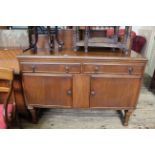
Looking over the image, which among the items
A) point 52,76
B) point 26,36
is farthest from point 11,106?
point 26,36

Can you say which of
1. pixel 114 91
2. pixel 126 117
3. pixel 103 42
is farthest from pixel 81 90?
pixel 126 117

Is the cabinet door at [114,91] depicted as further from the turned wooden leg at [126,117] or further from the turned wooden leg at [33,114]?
the turned wooden leg at [33,114]

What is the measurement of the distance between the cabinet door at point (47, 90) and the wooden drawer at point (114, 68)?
0.21 metres

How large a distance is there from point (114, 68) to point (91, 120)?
0.79m

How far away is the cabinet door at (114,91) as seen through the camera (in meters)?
1.51

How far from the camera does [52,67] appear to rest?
1.48 m

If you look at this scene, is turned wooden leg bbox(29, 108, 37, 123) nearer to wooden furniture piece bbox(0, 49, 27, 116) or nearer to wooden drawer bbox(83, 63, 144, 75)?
wooden furniture piece bbox(0, 49, 27, 116)

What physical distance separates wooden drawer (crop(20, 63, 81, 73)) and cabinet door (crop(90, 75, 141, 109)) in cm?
20

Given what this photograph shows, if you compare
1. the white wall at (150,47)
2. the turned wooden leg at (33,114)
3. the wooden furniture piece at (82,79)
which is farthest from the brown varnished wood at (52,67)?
the white wall at (150,47)

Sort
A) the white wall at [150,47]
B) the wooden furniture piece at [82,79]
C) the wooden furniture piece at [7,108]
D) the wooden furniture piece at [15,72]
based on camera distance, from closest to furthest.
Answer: the wooden furniture piece at [7,108] < the wooden furniture piece at [82,79] < the wooden furniture piece at [15,72] < the white wall at [150,47]

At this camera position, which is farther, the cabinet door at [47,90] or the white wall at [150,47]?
the white wall at [150,47]

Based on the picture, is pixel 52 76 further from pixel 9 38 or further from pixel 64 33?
pixel 9 38

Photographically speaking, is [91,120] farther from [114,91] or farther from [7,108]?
[7,108]

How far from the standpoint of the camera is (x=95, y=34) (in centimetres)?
182
